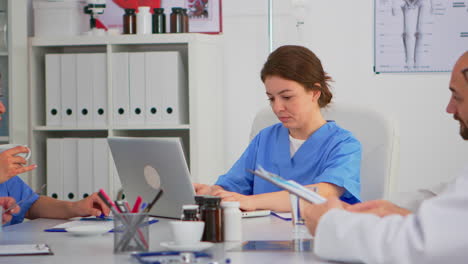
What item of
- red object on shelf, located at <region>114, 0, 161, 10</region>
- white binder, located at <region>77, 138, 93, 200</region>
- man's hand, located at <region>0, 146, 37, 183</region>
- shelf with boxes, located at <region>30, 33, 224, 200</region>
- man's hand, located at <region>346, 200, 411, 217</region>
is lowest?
white binder, located at <region>77, 138, 93, 200</region>

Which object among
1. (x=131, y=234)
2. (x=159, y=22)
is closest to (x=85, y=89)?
(x=159, y=22)

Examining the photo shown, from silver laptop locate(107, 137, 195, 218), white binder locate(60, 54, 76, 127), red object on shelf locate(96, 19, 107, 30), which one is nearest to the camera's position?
silver laptop locate(107, 137, 195, 218)

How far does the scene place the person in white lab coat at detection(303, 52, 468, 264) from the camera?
3.65 feet

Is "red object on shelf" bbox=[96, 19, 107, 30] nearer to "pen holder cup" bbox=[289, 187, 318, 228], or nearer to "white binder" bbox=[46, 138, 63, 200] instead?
"white binder" bbox=[46, 138, 63, 200]

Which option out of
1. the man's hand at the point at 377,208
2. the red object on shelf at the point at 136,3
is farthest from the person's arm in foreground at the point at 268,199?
the red object on shelf at the point at 136,3

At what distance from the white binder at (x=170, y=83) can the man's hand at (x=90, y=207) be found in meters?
1.38

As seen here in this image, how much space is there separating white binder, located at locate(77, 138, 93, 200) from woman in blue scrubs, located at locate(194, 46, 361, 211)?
1204 mm

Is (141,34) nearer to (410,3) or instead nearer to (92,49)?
(92,49)

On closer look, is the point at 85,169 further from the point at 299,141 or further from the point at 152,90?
the point at 299,141

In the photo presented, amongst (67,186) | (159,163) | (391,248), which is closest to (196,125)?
(67,186)

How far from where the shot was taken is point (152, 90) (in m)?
3.36

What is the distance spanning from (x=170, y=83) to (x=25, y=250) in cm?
195

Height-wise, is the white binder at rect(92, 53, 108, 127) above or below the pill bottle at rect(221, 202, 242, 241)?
above

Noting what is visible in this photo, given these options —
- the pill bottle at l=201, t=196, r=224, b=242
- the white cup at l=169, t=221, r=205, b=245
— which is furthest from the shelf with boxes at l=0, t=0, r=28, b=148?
the white cup at l=169, t=221, r=205, b=245
